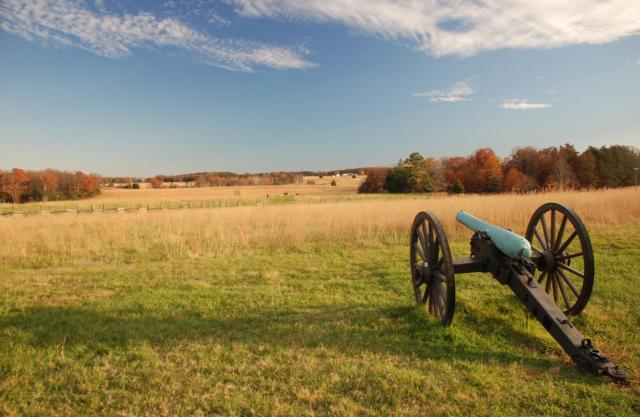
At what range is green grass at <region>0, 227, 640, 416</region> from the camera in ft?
9.02

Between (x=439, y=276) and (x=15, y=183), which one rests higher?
(x=15, y=183)

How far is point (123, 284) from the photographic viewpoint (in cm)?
619

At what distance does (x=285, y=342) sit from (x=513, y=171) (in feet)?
139

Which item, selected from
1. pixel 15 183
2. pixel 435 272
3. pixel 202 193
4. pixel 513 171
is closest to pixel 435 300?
pixel 435 272

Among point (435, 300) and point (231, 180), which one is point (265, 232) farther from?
point (231, 180)

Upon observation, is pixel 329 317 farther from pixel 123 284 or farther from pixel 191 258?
pixel 191 258

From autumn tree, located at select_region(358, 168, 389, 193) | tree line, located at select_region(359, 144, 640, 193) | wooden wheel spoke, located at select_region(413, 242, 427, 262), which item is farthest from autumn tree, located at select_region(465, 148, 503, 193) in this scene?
wooden wheel spoke, located at select_region(413, 242, 427, 262)

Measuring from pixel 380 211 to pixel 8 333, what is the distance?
10767 mm

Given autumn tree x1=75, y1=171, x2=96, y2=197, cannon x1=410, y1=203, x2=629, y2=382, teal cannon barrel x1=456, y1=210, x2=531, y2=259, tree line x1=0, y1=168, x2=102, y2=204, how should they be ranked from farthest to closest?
autumn tree x1=75, y1=171, x2=96, y2=197, tree line x1=0, y1=168, x2=102, y2=204, teal cannon barrel x1=456, y1=210, x2=531, y2=259, cannon x1=410, y1=203, x2=629, y2=382

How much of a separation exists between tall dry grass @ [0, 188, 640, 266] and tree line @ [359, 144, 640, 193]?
4.46 metres

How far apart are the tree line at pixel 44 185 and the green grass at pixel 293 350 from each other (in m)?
61.0

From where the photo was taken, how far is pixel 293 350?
361 centimetres

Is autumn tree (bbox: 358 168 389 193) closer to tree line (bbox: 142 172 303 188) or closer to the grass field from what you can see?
tree line (bbox: 142 172 303 188)

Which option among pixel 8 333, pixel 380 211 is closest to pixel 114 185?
pixel 380 211
